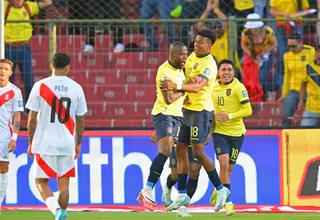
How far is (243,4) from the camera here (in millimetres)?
19234

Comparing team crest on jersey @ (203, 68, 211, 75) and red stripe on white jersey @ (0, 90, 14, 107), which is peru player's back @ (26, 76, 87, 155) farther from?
red stripe on white jersey @ (0, 90, 14, 107)

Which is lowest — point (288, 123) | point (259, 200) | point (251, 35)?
point (259, 200)

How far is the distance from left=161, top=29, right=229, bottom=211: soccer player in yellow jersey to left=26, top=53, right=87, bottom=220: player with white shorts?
7.41ft

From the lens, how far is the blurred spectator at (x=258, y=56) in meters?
17.4

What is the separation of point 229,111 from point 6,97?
3209 mm

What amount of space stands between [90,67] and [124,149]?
216 cm

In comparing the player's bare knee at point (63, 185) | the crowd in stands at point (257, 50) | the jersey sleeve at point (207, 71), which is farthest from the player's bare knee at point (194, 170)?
the player's bare knee at point (63, 185)

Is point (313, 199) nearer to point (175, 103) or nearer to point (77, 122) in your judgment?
point (175, 103)

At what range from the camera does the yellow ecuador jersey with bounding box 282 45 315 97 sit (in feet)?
56.8

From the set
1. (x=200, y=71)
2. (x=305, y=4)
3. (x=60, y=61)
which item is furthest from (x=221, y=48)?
(x=60, y=61)

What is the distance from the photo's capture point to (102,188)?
1706cm

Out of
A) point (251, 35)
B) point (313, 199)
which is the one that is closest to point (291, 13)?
point (251, 35)

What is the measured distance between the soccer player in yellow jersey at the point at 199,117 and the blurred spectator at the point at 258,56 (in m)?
3.16

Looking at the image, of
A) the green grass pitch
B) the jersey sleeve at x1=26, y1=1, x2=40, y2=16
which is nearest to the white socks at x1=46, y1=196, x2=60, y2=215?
the green grass pitch
